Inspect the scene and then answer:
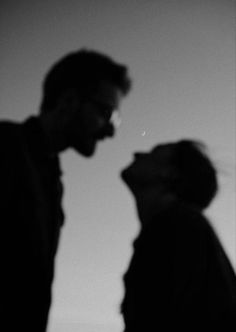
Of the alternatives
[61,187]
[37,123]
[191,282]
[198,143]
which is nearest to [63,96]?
[37,123]

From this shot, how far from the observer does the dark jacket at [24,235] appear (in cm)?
266

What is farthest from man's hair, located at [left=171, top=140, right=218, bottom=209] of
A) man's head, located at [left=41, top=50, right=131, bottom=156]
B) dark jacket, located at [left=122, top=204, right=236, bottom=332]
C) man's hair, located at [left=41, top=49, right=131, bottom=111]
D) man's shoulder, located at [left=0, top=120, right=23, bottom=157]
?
man's shoulder, located at [left=0, top=120, right=23, bottom=157]

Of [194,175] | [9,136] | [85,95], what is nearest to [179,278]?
[194,175]

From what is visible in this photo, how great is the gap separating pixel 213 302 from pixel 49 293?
114cm

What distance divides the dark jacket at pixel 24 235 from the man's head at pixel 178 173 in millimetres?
986

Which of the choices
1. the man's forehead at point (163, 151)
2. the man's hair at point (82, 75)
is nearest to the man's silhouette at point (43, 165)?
the man's hair at point (82, 75)

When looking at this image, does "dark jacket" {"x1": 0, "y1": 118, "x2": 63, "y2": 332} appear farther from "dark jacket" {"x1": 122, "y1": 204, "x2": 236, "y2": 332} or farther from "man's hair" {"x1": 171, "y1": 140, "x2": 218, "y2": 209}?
"man's hair" {"x1": 171, "y1": 140, "x2": 218, "y2": 209}

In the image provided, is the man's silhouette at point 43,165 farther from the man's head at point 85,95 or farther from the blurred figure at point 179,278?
the blurred figure at point 179,278

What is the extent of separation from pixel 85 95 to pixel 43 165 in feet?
3.25

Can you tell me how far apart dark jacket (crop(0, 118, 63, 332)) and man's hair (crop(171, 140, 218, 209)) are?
1123mm

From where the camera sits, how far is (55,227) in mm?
3070

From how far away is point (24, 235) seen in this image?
2.70 metres

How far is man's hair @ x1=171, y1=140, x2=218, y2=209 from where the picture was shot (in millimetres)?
3488

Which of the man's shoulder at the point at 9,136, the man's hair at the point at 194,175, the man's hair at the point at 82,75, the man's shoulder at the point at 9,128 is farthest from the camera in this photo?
the man's hair at the point at 82,75
